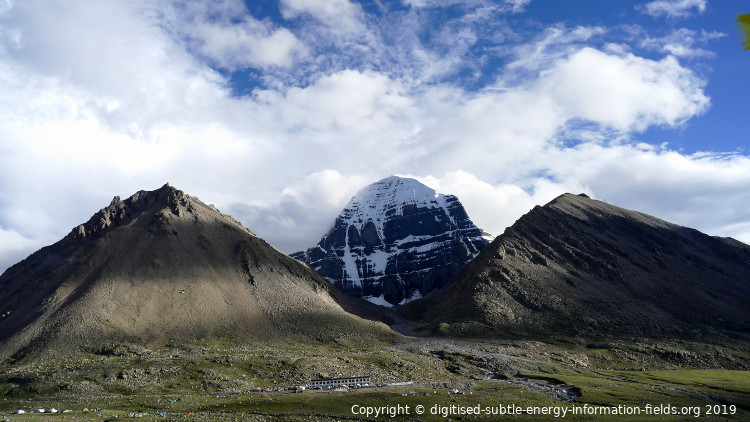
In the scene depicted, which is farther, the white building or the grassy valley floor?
the white building

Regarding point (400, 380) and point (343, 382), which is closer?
point (343, 382)

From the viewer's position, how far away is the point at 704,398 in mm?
107250

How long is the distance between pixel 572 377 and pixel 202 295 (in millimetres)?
139130

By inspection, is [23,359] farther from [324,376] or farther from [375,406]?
[375,406]

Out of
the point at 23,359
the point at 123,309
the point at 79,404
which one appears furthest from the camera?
the point at 123,309

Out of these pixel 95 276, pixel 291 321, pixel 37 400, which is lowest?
pixel 37 400

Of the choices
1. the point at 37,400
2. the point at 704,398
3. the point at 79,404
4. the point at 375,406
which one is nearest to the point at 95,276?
the point at 37,400

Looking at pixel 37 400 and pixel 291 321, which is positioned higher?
pixel 291 321

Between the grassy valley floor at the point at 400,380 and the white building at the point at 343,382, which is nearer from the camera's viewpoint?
the grassy valley floor at the point at 400,380

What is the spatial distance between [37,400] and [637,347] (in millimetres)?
192744

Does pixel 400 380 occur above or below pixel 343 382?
below

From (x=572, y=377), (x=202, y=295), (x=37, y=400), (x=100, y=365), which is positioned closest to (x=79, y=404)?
(x=37, y=400)

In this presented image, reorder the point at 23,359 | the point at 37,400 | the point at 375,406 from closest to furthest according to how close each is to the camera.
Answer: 1. the point at 375,406
2. the point at 37,400
3. the point at 23,359

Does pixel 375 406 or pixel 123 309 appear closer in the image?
pixel 375 406
